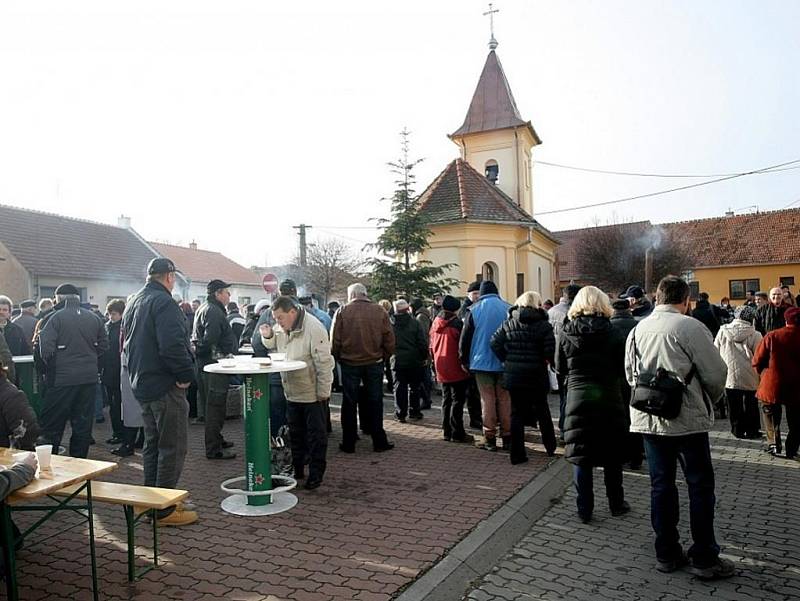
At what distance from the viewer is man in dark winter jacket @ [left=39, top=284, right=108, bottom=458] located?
6309mm

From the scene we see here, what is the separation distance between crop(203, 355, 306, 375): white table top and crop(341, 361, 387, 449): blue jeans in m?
2.00

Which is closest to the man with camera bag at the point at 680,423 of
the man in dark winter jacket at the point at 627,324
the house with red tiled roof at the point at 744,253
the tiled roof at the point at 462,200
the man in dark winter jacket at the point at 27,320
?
the man in dark winter jacket at the point at 627,324

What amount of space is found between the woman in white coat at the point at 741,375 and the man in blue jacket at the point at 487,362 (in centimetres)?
319

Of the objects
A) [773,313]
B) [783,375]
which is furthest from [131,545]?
[773,313]

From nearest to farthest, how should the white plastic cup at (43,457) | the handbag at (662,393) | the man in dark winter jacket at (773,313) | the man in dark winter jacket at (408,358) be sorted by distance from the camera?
the white plastic cup at (43,457)
the handbag at (662,393)
the man in dark winter jacket at (408,358)
the man in dark winter jacket at (773,313)

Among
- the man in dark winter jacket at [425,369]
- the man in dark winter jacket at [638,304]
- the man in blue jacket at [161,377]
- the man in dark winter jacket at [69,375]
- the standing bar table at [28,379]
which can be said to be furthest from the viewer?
the man in dark winter jacket at [425,369]

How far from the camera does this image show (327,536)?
15.2 feet

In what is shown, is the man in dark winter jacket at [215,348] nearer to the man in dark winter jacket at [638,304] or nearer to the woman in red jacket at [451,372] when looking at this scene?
the woman in red jacket at [451,372]

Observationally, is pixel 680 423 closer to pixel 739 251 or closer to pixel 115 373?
pixel 115 373

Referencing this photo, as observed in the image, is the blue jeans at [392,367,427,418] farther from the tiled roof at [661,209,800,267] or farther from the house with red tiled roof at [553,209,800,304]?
the tiled roof at [661,209,800,267]

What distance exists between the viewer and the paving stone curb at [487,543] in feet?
12.5

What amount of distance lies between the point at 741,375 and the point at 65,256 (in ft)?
99.8

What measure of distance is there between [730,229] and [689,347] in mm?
48402

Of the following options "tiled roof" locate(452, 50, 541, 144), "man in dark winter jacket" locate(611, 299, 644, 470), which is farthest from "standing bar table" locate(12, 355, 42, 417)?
"tiled roof" locate(452, 50, 541, 144)
